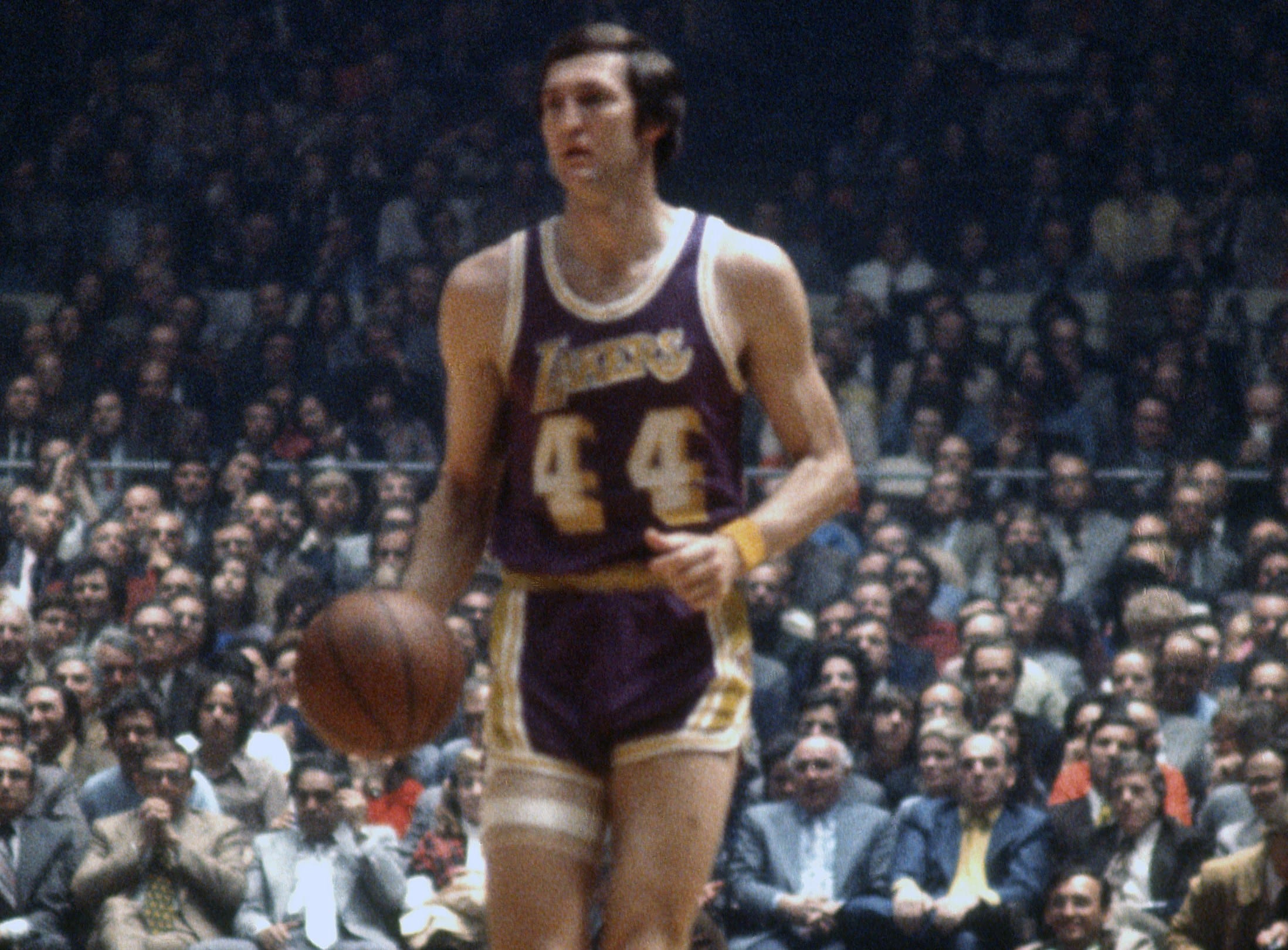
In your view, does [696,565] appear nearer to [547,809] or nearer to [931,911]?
[547,809]

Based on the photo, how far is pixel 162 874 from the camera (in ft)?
26.7

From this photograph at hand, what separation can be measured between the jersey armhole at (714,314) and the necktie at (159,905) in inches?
196

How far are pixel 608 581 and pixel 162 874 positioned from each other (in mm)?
4882

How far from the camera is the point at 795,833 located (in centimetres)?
826

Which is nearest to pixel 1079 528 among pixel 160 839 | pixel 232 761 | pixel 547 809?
pixel 232 761

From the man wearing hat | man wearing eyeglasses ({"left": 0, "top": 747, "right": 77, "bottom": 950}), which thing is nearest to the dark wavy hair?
the man wearing hat

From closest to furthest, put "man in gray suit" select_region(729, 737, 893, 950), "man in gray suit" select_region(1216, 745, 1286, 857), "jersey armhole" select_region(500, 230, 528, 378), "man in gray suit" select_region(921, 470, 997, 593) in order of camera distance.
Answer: "jersey armhole" select_region(500, 230, 528, 378), "man in gray suit" select_region(1216, 745, 1286, 857), "man in gray suit" select_region(729, 737, 893, 950), "man in gray suit" select_region(921, 470, 997, 593)

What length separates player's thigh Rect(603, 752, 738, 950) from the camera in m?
3.60

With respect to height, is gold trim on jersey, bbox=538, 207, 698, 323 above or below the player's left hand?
above

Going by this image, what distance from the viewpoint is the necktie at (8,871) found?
8.22 m

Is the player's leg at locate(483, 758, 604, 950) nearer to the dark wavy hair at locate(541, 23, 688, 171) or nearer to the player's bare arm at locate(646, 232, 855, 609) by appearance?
the player's bare arm at locate(646, 232, 855, 609)

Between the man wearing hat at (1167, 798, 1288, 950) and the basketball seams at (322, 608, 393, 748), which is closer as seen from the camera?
the basketball seams at (322, 608, 393, 748)

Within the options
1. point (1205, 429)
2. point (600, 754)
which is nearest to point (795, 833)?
point (1205, 429)

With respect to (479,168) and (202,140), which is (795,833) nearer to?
(479,168)
